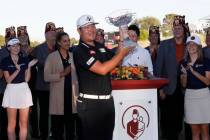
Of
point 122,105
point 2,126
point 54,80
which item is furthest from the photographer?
point 2,126

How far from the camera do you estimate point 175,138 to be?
707 centimetres

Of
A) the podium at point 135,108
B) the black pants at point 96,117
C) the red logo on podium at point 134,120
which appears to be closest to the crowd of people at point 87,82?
the black pants at point 96,117

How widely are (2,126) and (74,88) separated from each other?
1.42 meters

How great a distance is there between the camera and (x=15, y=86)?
6.71 metres

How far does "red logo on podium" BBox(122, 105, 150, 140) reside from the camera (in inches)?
205

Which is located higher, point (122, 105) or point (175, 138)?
point (122, 105)

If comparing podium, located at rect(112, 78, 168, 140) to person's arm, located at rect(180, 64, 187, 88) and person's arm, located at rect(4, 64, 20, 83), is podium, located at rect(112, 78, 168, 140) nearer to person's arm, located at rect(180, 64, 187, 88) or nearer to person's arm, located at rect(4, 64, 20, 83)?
person's arm, located at rect(180, 64, 187, 88)

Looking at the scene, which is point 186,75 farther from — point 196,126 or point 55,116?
point 55,116

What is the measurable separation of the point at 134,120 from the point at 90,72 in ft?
3.36

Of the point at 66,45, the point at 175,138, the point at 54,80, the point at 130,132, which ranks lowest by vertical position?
the point at 175,138

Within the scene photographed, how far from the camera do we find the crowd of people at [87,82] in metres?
4.55

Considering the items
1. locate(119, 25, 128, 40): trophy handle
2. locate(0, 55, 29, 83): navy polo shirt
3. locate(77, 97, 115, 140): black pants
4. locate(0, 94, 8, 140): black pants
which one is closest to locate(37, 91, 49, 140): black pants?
locate(0, 94, 8, 140): black pants

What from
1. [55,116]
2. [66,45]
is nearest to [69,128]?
[55,116]

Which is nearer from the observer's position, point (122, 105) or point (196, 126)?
point (122, 105)
